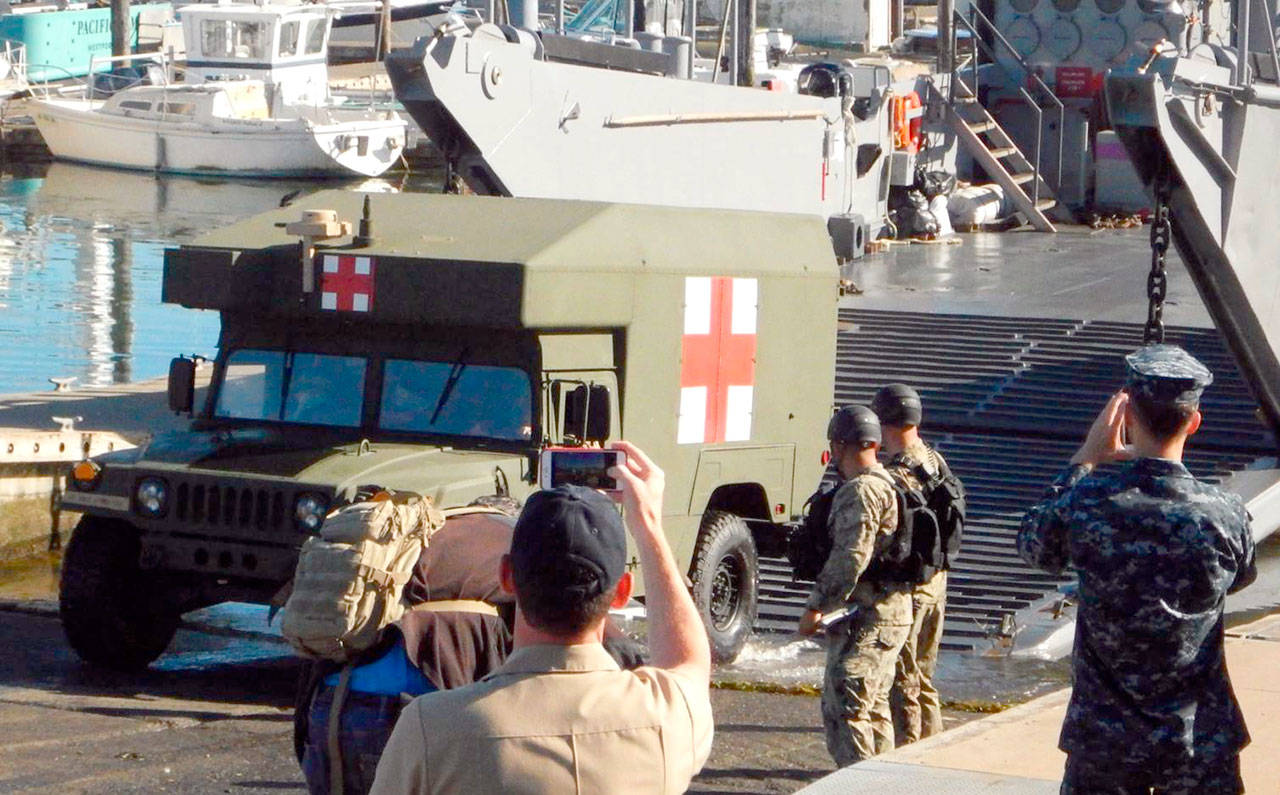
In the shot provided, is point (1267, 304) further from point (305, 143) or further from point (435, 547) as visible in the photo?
point (305, 143)

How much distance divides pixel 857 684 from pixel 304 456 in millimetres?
2829

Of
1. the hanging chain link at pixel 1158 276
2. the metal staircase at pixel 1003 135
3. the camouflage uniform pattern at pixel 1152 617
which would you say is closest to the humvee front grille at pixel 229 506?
the hanging chain link at pixel 1158 276

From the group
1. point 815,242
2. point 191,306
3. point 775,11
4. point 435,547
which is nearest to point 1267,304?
point 815,242

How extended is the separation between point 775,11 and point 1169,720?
55.5 m

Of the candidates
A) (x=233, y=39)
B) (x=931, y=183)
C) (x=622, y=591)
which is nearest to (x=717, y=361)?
(x=622, y=591)

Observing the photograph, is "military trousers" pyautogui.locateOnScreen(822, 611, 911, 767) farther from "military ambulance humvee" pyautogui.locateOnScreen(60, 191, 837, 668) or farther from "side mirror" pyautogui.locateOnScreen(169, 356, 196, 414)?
"side mirror" pyautogui.locateOnScreen(169, 356, 196, 414)

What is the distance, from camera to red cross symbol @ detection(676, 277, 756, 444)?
28.9ft

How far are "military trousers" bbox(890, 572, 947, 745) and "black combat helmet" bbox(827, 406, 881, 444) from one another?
1.97 feet

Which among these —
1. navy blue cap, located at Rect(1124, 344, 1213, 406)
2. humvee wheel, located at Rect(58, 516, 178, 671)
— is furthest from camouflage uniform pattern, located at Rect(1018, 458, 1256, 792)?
humvee wheel, located at Rect(58, 516, 178, 671)

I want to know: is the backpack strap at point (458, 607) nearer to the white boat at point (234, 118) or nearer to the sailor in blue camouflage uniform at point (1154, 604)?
the sailor in blue camouflage uniform at point (1154, 604)

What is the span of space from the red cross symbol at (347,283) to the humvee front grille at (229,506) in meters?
0.98

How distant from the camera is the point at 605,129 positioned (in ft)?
44.2

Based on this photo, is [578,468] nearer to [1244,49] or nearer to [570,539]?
[570,539]

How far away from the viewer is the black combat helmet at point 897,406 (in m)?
6.22
